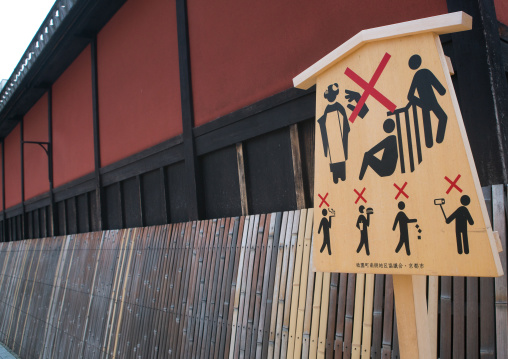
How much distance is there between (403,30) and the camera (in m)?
1.64

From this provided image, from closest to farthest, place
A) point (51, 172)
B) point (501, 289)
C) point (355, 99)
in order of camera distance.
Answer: point (355, 99) → point (501, 289) → point (51, 172)

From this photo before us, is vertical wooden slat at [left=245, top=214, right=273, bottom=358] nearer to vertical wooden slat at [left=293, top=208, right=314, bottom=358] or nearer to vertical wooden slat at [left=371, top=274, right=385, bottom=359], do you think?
vertical wooden slat at [left=293, top=208, right=314, bottom=358]

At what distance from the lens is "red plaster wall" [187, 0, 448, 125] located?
10.4 ft

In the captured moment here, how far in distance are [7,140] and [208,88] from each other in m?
13.0

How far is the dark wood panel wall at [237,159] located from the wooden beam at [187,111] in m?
0.01

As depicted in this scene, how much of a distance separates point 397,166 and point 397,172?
2cm

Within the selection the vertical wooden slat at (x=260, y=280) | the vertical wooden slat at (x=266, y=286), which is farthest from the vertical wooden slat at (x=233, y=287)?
the vertical wooden slat at (x=266, y=286)

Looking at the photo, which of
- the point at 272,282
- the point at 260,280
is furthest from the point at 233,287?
the point at 272,282

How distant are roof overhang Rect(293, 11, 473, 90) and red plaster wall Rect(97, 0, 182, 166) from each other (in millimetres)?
3718

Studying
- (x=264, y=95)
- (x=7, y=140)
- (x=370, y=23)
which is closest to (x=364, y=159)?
(x=370, y=23)

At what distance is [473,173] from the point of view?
1.43 meters

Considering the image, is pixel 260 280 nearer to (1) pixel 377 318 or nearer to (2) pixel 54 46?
(1) pixel 377 318

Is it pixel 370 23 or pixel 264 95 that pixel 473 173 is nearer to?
pixel 370 23

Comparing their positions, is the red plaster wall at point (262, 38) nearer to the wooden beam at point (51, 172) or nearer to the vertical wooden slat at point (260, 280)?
the vertical wooden slat at point (260, 280)
